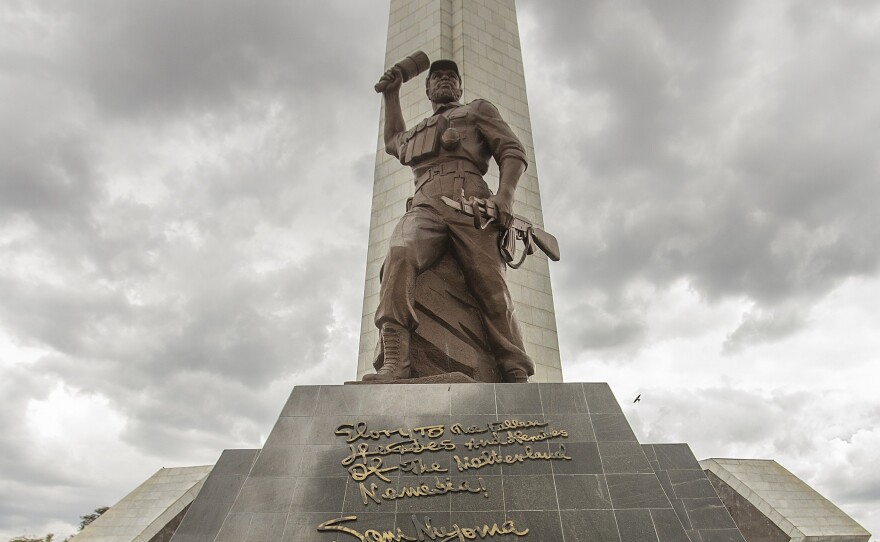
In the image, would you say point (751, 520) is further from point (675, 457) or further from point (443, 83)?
point (443, 83)

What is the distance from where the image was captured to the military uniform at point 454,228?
5.88 metres

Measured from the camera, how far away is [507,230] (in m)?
6.41

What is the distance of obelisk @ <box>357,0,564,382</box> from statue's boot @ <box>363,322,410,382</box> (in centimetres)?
665

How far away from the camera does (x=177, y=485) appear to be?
10.5 m

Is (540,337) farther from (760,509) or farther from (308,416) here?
(308,416)

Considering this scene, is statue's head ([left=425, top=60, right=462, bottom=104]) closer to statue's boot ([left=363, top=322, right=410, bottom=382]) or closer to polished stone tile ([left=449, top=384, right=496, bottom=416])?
statue's boot ([left=363, top=322, right=410, bottom=382])

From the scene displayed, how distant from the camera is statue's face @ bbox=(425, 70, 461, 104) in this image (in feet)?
24.2

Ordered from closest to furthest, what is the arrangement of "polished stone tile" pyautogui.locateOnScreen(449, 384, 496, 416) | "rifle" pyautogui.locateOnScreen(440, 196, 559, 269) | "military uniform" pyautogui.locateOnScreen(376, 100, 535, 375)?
"polished stone tile" pyautogui.locateOnScreen(449, 384, 496, 416)
"military uniform" pyautogui.locateOnScreen(376, 100, 535, 375)
"rifle" pyautogui.locateOnScreen(440, 196, 559, 269)

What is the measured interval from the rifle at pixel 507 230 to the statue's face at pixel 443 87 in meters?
1.71

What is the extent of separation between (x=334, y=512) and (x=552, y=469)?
1.55 metres

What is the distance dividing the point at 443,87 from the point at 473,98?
21.7ft
